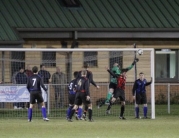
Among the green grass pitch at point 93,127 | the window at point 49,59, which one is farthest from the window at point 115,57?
the window at point 49,59

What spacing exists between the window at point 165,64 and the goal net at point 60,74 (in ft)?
18.1

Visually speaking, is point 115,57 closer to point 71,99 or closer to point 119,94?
point 119,94

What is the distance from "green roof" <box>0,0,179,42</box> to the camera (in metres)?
39.8

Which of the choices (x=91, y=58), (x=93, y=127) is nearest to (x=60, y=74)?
(x=91, y=58)

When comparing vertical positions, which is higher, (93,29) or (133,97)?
(93,29)

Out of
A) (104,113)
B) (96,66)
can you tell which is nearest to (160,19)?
(96,66)

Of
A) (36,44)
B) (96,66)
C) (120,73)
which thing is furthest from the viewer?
(36,44)

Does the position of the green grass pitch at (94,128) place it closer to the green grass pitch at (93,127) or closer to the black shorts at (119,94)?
the green grass pitch at (93,127)

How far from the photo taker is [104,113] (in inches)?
1309

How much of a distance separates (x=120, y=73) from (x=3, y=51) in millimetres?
4525

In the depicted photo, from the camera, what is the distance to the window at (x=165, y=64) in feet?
139

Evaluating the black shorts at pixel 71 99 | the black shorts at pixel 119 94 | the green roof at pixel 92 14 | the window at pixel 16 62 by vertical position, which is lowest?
the black shorts at pixel 71 99

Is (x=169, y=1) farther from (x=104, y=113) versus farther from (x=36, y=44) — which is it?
(x=104, y=113)

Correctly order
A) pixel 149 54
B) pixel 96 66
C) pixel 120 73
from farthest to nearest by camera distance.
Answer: pixel 96 66 < pixel 149 54 < pixel 120 73
